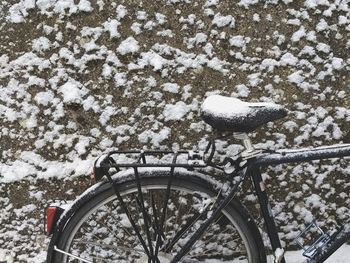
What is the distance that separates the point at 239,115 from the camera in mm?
2039

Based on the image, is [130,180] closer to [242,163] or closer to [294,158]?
[242,163]

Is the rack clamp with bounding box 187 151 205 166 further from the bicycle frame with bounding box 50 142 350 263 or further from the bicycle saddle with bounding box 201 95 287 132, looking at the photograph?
the bicycle saddle with bounding box 201 95 287 132

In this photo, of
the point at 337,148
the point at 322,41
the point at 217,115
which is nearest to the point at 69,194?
the point at 217,115

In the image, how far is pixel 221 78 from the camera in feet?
8.28

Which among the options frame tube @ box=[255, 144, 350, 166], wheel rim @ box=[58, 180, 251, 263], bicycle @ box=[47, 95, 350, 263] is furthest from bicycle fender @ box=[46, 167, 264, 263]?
wheel rim @ box=[58, 180, 251, 263]

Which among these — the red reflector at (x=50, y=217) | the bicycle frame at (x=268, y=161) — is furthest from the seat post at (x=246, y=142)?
the red reflector at (x=50, y=217)

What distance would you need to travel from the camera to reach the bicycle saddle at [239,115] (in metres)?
2.04

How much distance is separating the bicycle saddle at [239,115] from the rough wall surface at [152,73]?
45 centimetres

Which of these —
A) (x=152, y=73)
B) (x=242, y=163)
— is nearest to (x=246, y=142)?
(x=242, y=163)

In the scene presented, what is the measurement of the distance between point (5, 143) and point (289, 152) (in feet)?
4.77

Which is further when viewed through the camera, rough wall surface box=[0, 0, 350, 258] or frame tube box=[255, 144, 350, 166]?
rough wall surface box=[0, 0, 350, 258]

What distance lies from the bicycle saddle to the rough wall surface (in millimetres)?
453

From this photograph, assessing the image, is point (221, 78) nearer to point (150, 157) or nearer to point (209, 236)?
point (150, 157)

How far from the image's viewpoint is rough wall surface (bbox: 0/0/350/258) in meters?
2.50
